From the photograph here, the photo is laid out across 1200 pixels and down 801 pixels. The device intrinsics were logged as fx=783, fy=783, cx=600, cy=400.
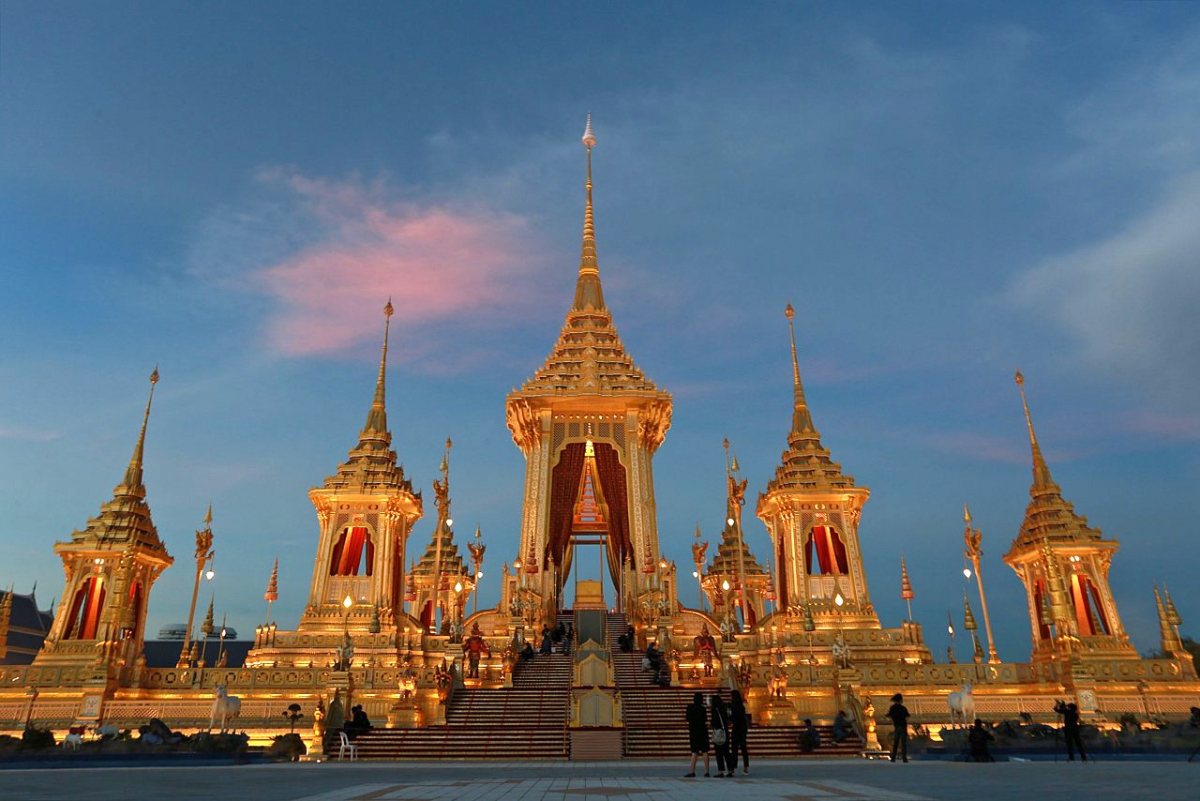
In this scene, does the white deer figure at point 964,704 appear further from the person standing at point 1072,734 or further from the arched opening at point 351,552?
the arched opening at point 351,552

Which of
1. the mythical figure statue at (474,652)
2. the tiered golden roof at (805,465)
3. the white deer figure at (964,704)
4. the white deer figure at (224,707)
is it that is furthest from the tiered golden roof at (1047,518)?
the white deer figure at (224,707)

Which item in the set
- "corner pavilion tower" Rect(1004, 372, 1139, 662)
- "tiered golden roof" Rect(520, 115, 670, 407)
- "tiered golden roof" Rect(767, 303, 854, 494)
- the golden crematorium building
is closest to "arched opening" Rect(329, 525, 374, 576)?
the golden crematorium building

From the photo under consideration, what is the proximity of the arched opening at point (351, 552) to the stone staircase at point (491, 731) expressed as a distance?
15.4 metres

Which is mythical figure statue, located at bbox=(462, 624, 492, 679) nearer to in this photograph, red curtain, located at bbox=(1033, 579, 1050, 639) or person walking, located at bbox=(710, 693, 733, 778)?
person walking, located at bbox=(710, 693, 733, 778)

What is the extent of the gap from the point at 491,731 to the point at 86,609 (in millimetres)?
21823

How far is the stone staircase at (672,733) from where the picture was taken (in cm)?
1984

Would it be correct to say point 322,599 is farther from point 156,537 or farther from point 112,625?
point 112,625

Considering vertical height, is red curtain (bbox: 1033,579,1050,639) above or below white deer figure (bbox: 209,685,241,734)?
above

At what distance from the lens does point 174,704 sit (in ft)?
82.9

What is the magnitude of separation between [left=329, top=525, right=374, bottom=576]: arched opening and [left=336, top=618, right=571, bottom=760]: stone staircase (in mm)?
15377

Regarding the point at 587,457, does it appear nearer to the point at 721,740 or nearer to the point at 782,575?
the point at 782,575

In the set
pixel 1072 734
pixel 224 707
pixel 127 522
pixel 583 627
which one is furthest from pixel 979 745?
pixel 127 522

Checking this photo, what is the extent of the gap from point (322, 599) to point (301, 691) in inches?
467

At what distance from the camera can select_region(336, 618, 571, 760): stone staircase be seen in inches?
790
